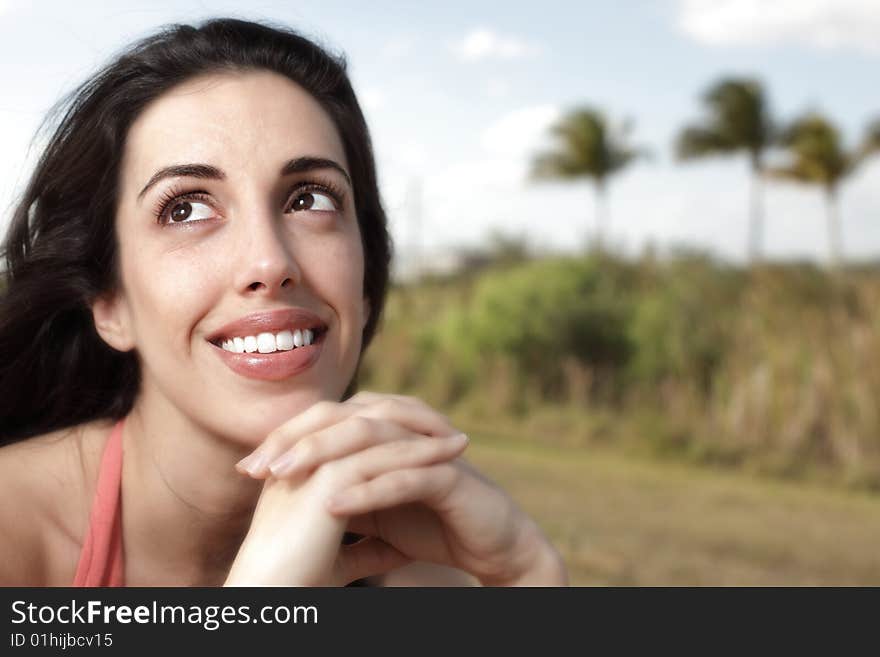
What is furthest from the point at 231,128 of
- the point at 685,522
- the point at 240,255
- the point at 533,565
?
the point at 685,522

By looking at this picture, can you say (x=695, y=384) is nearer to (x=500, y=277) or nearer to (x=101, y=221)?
(x=500, y=277)

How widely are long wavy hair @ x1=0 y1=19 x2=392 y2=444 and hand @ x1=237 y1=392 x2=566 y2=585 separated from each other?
933mm

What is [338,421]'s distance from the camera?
1.94 m

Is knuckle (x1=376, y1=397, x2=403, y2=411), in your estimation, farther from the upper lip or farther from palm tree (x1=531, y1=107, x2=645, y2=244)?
palm tree (x1=531, y1=107, x2=645, y2=244)

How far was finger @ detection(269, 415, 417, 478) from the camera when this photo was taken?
1.88m

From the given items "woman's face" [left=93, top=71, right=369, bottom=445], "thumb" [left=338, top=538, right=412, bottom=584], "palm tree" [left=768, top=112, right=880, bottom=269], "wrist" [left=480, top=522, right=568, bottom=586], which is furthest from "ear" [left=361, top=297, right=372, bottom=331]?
"palm tree" [left=768, top=112, right=880, bottom=269]

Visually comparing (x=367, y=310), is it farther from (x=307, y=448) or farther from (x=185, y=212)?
(x=307, y=448)

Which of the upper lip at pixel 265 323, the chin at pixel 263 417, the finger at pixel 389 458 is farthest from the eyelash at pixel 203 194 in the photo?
the finger at pixel 389 458

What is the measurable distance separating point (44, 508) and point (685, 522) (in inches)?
227

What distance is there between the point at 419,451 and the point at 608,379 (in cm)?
1024

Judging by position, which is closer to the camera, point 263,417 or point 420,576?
point 263,417
